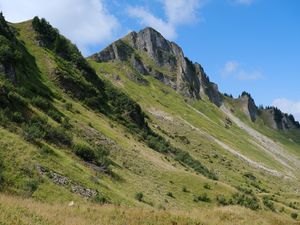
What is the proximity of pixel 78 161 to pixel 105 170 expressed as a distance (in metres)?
3.29

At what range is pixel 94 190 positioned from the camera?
113ft

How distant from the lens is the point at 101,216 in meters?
17.5

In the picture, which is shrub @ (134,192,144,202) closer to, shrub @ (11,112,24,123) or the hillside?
the hillside

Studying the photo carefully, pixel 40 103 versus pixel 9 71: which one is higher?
pixel 9 71

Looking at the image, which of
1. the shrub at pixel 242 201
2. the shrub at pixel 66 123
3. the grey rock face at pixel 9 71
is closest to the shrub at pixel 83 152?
the shrub at pixel 66 123

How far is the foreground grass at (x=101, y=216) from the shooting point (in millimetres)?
14922

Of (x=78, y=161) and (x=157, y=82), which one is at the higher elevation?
(x=157, y=82)

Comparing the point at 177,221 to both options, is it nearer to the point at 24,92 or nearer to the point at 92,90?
the point at 24,92

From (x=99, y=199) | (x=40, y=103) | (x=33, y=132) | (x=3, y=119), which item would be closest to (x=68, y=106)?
(x=40, y=103)

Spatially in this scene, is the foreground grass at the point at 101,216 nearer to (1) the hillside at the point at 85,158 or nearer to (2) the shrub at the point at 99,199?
(1) the hillside at the point at 85,158

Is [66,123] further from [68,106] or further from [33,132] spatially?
[33,132]

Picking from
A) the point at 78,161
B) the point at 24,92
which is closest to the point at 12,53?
the point at 24,92

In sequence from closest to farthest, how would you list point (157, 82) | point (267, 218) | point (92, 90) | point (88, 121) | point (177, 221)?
1. point (177, 221)
2. point (267, 218)
3. point (88, 121)
4. point (92, 90)
5. point (157, 82)

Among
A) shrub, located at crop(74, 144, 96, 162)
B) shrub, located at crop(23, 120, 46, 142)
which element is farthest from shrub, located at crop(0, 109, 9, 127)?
shrub, located at crop(74, 144, 96, 162)
